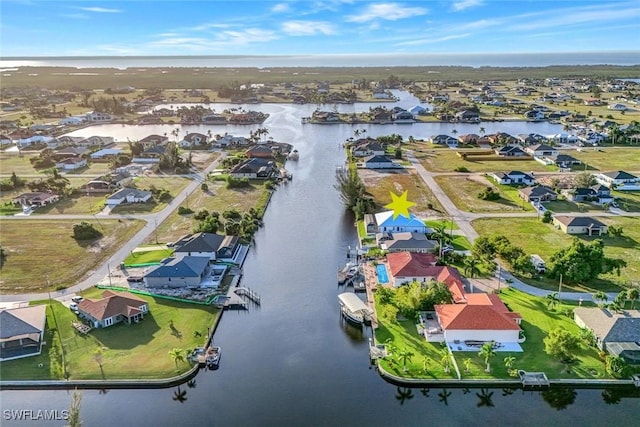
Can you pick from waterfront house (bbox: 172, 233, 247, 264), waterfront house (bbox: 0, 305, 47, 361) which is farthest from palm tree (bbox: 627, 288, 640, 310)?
waterfront house (bbox: 0, 305, 47, 361)

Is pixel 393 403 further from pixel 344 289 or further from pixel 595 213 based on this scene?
pixel 595 213

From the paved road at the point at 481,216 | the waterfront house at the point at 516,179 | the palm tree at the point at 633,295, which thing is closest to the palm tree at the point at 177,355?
the paved road at the point at 481,216

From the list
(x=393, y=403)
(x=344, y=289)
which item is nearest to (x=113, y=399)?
(x=393, y=403)

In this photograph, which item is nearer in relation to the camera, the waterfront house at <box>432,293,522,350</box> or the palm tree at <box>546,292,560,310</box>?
the waterfront house at <box>432,293,522,350</box>

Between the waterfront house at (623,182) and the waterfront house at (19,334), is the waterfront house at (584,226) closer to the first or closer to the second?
the waterfront house at (623,182)

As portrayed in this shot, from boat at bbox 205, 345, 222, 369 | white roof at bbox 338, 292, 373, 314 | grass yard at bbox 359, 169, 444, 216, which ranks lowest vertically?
boat at bbox 205, 345, 222, 369

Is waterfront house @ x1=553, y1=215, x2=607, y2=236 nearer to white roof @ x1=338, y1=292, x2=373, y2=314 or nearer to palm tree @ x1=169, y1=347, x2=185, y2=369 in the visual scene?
white roof @ x1=338, y1=292, x2=373, y2=314

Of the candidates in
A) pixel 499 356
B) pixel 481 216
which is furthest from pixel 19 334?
pixel 481 216
